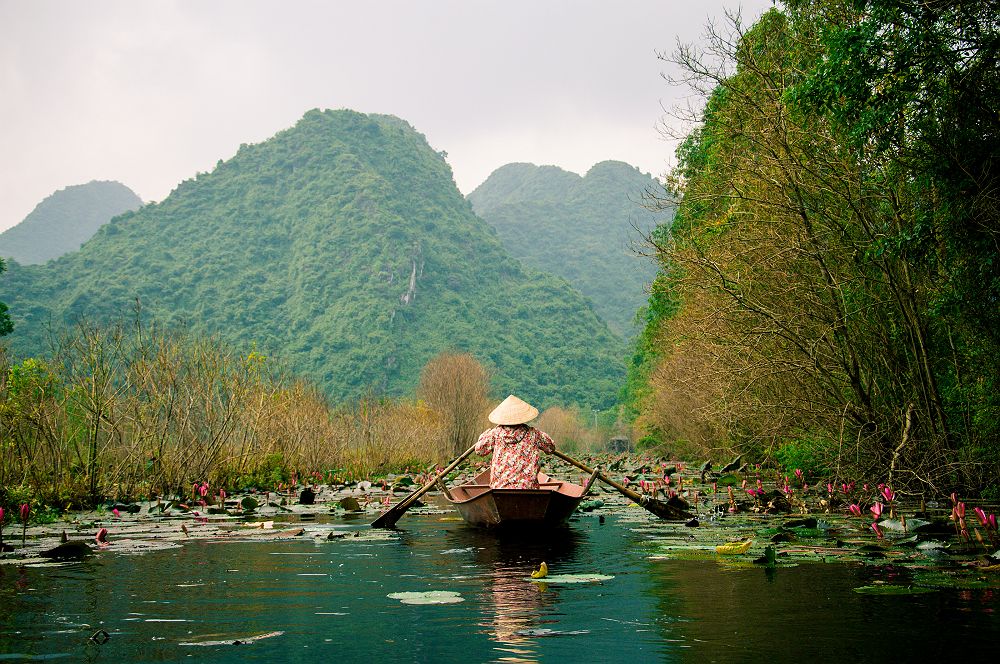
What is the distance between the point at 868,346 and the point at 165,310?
5851 centimetres

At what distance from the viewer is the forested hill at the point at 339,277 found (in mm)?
61500

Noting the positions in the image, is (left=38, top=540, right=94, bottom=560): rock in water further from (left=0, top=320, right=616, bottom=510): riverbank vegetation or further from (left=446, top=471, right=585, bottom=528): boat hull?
(left=446, top=471, right=585, bottom=528): boat hull

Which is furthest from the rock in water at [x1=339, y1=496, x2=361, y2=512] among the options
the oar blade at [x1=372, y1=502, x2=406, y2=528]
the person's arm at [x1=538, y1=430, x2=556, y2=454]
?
the person's arm at [x1=538, y1=430, x2=556, y2=454]

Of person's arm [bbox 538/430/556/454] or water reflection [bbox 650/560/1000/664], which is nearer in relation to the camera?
water reflection [bbox 650/560/1000/664]

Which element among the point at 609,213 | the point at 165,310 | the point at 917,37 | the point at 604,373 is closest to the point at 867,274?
the point at 917,37

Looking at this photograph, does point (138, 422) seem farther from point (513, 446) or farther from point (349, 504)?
point (513, 446)

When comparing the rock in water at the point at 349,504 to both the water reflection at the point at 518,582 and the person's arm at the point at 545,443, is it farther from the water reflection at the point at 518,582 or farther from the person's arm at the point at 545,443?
the person's arm at the point at 545,443

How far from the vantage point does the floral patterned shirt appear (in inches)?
408

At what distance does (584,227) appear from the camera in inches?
4889

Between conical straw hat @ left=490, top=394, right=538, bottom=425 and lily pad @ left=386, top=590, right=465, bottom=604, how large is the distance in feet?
14.3

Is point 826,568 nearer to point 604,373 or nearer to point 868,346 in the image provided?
point 868,346

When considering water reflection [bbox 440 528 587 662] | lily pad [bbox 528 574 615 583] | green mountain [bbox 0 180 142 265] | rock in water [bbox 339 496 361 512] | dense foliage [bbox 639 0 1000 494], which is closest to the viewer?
water reflection [bbox 440 528 587 662]

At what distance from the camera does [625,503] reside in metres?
15.2

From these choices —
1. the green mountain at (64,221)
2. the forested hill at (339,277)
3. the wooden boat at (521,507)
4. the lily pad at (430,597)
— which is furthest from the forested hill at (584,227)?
the lily pad at (430,597)
